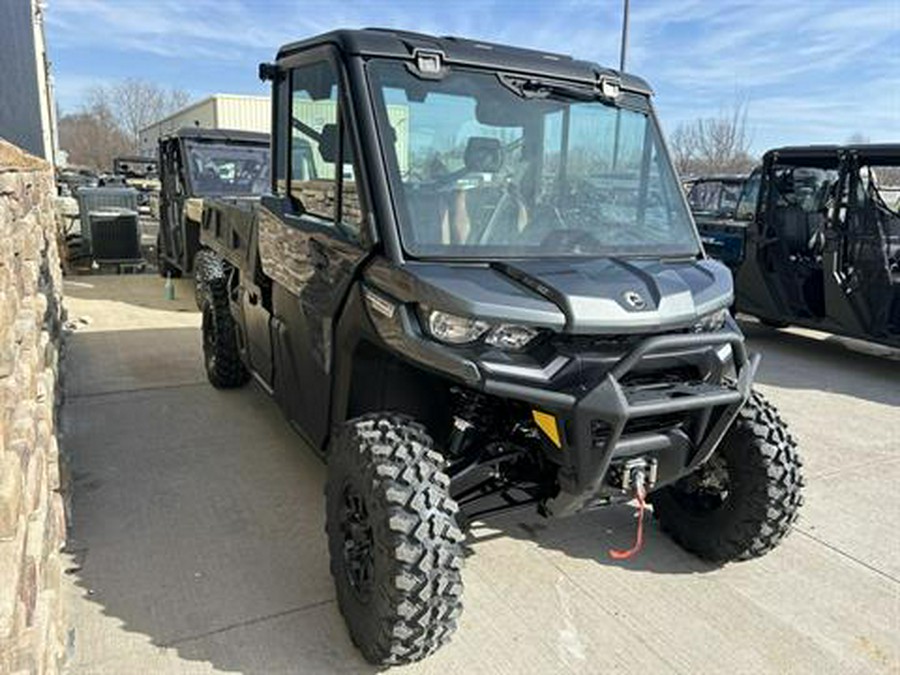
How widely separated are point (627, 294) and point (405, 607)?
1278 mm

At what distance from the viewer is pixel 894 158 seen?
256 inches

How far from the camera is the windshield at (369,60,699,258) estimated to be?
2.79m

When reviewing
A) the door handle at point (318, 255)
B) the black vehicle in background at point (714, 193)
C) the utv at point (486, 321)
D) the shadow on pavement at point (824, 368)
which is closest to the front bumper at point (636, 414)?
the utv at point (486, 321)

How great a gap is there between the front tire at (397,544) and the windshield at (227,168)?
7.31 meters

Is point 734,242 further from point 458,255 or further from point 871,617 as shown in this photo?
point 458,255

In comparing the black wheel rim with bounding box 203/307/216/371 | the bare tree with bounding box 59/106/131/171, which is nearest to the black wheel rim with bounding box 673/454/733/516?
the black wheel rim with bounding box 203/307/216/371

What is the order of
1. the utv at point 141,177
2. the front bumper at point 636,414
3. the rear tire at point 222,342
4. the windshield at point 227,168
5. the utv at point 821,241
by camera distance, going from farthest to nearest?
the utv at point 141,177 < the windshield at point 227,168 < the utv at point 821,241 < the rear tire at point 222,342 < the front bumper at point 636,414

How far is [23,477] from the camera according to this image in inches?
77.6

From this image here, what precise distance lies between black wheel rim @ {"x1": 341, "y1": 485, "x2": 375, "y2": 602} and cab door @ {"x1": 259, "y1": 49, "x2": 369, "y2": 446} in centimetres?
60

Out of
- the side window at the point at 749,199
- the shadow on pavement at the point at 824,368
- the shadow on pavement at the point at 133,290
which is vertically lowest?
the shadow on pavement at the point at 824,368

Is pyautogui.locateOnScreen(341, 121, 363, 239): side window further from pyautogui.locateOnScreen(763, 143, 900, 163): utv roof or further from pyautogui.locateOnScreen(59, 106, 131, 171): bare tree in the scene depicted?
pyautogui.locateOnScreen(59, 106, 131, 171): bare tree

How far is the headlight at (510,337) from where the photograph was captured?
2422 millimetres

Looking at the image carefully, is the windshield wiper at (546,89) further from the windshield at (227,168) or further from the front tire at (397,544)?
the windshield at (227,168)

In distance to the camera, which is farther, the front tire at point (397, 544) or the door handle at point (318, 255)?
the door handle at point (318, 255)
